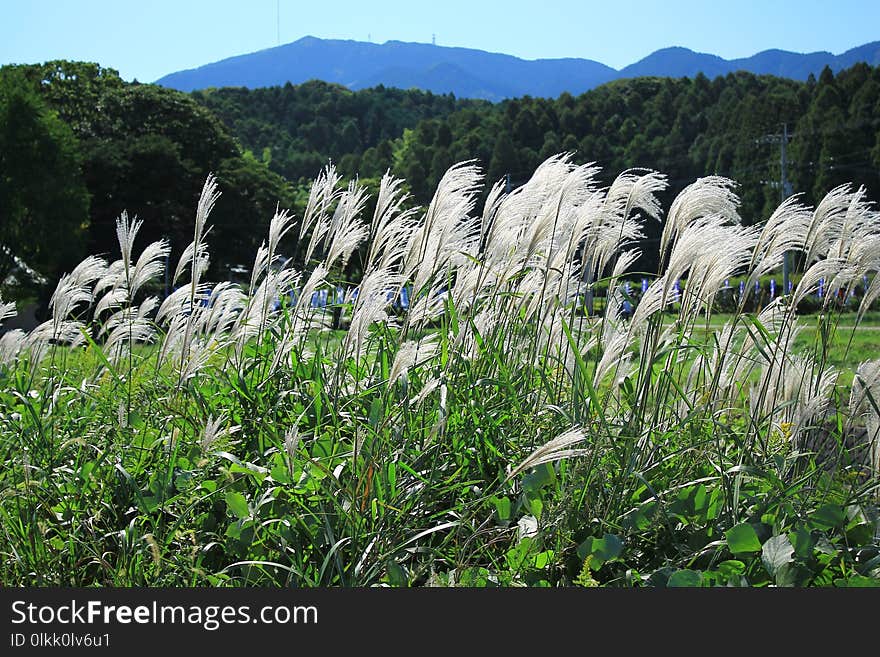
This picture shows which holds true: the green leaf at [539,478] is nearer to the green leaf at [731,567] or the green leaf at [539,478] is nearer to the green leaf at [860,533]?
the green leaf at [731,567]

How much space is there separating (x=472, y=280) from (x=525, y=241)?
0.25 metres

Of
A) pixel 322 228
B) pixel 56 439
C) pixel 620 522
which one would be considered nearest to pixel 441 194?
pixel 322 228

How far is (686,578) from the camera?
7.35 feet

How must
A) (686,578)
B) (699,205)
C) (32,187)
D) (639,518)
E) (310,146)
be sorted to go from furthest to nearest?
(310,146) → (32,187) → (699,205) → (639,518) → (686,578)

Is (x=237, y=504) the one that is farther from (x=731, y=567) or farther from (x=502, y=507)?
(x=731, y=567)

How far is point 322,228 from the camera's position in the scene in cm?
337

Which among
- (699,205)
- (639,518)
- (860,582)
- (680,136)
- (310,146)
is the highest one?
(310,146)

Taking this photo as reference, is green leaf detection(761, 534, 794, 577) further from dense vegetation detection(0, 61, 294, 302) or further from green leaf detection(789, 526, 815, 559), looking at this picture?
dense vegetation detection(0, 61, 294, 302)

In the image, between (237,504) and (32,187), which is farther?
Answer: (32,187)

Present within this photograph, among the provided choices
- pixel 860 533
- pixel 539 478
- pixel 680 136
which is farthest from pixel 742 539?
pixel 680 136

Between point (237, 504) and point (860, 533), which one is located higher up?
point (237, 504)

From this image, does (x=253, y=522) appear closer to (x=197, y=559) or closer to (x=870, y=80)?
(x=197, y=559)

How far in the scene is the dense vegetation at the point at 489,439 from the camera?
2426 millimetres

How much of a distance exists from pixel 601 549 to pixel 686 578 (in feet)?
0.81
